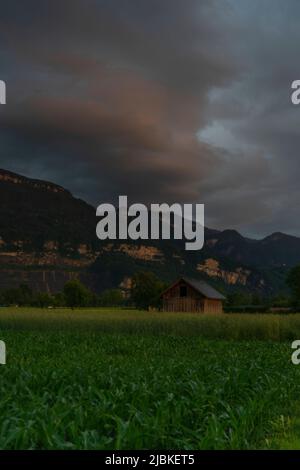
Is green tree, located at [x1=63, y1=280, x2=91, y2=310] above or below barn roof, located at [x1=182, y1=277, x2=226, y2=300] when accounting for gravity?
below

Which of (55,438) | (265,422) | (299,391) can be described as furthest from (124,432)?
(299,391)

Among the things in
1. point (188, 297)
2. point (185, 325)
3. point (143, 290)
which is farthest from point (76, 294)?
point (185, 325)

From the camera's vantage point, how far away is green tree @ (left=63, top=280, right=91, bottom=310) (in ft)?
445

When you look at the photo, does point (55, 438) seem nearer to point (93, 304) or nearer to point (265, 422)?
point (265, 422)

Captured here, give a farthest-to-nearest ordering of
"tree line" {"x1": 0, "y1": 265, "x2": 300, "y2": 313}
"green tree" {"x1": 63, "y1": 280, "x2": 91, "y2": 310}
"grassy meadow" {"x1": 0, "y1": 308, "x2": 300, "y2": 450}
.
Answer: "green tree" {"x1": 63, "y1": 280, "x2": 91, "y2": 310}
"tree line" {"x1": 0, "y1": 265, "x2": 300, "y2": 313}
"grassy meadow" {"x1": 0, "y1": 308, "x2": 300, "y2": 450}

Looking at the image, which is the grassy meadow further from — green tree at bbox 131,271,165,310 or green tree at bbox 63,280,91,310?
green tree at bbox 63,280,91,310

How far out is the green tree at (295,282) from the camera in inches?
3846

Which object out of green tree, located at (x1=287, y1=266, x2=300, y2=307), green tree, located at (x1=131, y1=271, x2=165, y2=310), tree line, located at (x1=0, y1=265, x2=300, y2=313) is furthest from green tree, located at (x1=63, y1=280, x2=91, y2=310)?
green tree, located at (x1=287, y1=266, x2=300, y2=307)

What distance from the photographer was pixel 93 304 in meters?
149

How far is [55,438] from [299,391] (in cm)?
821

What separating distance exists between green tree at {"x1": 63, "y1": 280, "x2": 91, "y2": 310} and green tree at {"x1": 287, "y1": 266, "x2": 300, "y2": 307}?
51.6 meters

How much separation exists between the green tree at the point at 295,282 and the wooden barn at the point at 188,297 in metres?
19.5

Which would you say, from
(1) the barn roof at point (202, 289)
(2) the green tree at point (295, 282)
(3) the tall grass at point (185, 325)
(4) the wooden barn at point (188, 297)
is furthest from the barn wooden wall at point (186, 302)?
(3) the tall grass at point (185, 325)

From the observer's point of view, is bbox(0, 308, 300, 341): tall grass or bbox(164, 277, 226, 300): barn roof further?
bbox(164, 277, 226, 300): barn roof
